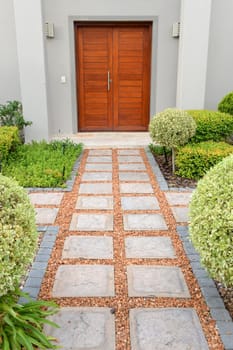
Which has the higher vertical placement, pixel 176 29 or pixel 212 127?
pixel 176 29

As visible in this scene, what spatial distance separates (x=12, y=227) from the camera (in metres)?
1.94

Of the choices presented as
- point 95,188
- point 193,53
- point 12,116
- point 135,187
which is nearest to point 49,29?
point 12,116

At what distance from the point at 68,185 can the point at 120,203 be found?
3.09 ft

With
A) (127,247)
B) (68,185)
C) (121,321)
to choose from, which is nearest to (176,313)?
(121,321)

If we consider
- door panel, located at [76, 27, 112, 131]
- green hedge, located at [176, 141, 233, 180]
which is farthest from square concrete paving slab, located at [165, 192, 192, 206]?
door panel, located at [76, 27, 112, 131]

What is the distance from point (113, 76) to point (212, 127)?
3.15 m

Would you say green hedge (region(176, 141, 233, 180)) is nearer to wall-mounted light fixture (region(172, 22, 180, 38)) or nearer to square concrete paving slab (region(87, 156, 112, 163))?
square concrete paving slab (region(87, 156, 112, 163))

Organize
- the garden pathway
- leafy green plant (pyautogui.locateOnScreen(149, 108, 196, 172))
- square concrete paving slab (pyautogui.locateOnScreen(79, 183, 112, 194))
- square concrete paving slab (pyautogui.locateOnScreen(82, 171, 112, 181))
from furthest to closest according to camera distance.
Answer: square concrete paving slab (pyautogui.locateOnScreen(82, 171, 112, 181)) < leafy green plant (pyautogui.locateOnScreen(149, 108, 196, 172)) < square concrete paving slab (pyautogui.locateOnScreen(79, 183, 112, 194)) < the garden pathway

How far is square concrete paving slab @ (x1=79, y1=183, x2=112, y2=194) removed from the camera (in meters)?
4.58

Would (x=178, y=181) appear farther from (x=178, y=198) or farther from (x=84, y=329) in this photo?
(x=84, y=329)

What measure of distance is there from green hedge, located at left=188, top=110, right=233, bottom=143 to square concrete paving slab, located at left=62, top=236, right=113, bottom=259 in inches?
115

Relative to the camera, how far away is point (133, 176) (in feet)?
17.3

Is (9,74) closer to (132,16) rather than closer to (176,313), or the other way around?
(132,16)

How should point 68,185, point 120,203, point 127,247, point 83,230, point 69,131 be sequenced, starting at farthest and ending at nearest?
point 69,131, point 68,185, point 120,203, point 83,230, point 127,247
